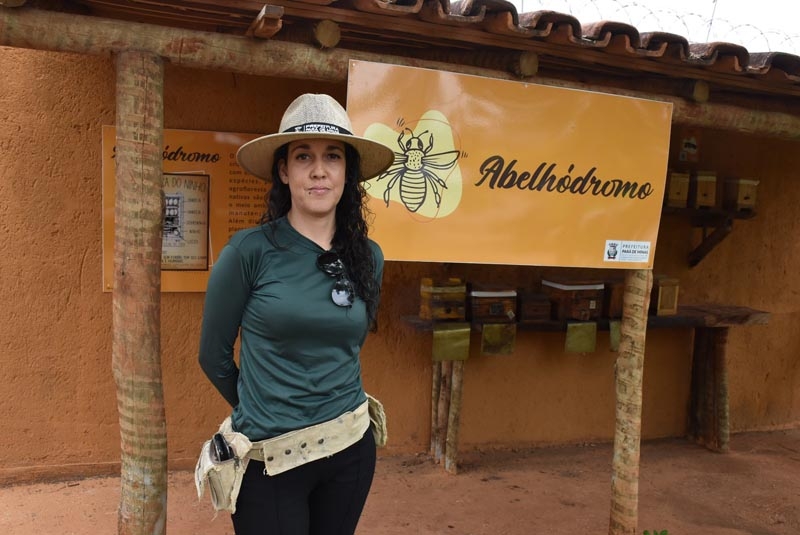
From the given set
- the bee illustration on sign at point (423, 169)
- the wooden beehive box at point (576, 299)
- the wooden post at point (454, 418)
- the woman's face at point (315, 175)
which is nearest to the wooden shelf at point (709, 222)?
the wooden beehive box at point (576, 299)

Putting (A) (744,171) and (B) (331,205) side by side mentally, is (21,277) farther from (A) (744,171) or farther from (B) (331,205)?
(A) (744,171)

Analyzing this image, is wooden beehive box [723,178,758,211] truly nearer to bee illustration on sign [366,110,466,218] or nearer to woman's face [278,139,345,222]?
bee illustration on sign [366,110,466,218]

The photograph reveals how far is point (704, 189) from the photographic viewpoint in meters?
5.31

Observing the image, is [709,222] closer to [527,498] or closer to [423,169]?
[527,498]

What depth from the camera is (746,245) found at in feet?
19.6

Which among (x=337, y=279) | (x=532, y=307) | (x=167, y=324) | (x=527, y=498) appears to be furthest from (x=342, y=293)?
(x=527, y=498)

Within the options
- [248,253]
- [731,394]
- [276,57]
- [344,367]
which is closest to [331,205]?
[248,253]

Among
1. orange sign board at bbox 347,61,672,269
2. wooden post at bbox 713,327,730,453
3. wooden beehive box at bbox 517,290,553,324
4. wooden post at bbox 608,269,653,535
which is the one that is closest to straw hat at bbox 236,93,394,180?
orange sign board at bbox 347,61,672,269

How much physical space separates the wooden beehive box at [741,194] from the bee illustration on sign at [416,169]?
3207 mm

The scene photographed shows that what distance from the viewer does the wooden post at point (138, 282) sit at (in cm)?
272

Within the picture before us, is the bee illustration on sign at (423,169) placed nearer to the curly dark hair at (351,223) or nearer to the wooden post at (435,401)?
the curly dark hair at (351,223)

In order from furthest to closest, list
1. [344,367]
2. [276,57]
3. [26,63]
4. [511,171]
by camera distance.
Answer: [26,63]
[511,171]
[276,57]
[344,367]

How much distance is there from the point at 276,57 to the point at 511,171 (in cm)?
127

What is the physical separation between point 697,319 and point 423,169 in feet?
10.5
